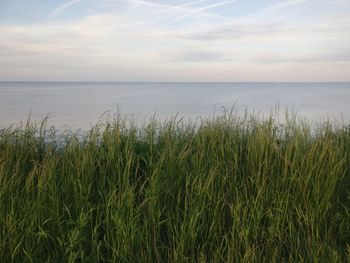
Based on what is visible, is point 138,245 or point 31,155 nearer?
point 138,245

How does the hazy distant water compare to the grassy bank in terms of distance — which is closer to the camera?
the grassy bank

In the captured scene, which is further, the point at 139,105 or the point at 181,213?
the point at 139,105

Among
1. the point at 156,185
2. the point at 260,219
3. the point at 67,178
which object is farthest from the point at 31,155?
the point at 260,219

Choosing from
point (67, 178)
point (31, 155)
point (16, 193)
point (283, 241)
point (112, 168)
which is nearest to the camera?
point (283, 241)

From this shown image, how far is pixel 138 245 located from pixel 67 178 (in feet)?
4.37

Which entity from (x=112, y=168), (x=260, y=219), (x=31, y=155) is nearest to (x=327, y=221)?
(x=260, y=219)

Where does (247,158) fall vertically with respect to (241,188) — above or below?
above

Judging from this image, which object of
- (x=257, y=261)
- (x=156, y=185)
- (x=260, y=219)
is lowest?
(x=257, y=261)

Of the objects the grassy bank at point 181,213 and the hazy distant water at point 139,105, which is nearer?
the grassy bank at point 181,213

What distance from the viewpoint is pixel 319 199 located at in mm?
3865

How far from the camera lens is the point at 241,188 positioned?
4.11 m

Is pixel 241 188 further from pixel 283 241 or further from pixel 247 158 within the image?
pixel 283 241

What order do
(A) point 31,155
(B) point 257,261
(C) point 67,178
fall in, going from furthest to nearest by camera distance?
1. (A) point 31,155
2. (C) point 67,178
3. (B) point 257,261

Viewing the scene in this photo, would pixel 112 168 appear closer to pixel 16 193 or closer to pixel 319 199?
pixel 16 193
